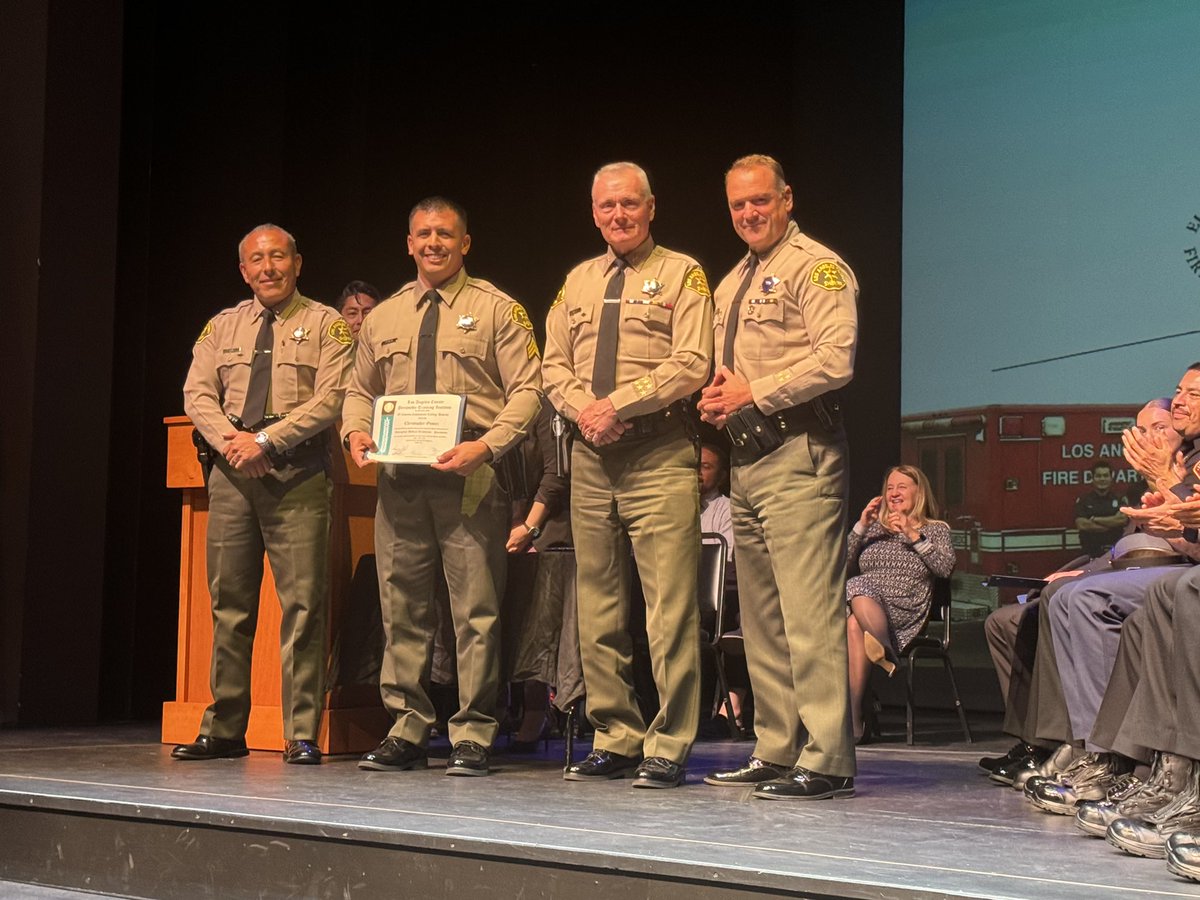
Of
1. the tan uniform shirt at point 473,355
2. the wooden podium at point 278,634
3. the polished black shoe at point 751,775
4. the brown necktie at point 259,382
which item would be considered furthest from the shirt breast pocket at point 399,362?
the polished black shoe at point 751,775

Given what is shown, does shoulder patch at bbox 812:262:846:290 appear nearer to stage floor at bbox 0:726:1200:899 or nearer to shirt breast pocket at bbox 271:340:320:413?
stage floor at bbox 0:726:1200:899

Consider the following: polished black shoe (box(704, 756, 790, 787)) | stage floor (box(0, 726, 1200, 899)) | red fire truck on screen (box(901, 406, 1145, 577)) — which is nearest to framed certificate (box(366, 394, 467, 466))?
stage floor (box(0, 726, 1200, 899))

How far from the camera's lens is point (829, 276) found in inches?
141

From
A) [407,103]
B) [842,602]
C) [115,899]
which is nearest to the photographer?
[115,899]

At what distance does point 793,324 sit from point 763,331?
0.27 ft

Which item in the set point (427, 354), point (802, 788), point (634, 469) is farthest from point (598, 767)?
point (427, 354)

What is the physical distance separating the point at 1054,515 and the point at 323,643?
137 inches

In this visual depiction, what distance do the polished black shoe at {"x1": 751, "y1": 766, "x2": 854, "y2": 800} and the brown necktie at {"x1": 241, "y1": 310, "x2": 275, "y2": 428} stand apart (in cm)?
191

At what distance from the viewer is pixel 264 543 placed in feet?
14.2

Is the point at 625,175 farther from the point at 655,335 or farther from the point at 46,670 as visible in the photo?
the point at 46,670

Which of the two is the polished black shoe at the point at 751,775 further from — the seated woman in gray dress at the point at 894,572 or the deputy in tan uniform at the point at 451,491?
the seated woman in gray dress at the point at 894,572

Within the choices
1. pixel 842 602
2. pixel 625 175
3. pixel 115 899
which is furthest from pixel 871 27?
pixel 115 899

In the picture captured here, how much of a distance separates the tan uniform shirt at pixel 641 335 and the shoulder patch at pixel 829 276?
0.32 metres

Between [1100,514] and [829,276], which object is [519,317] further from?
[1100,514]
